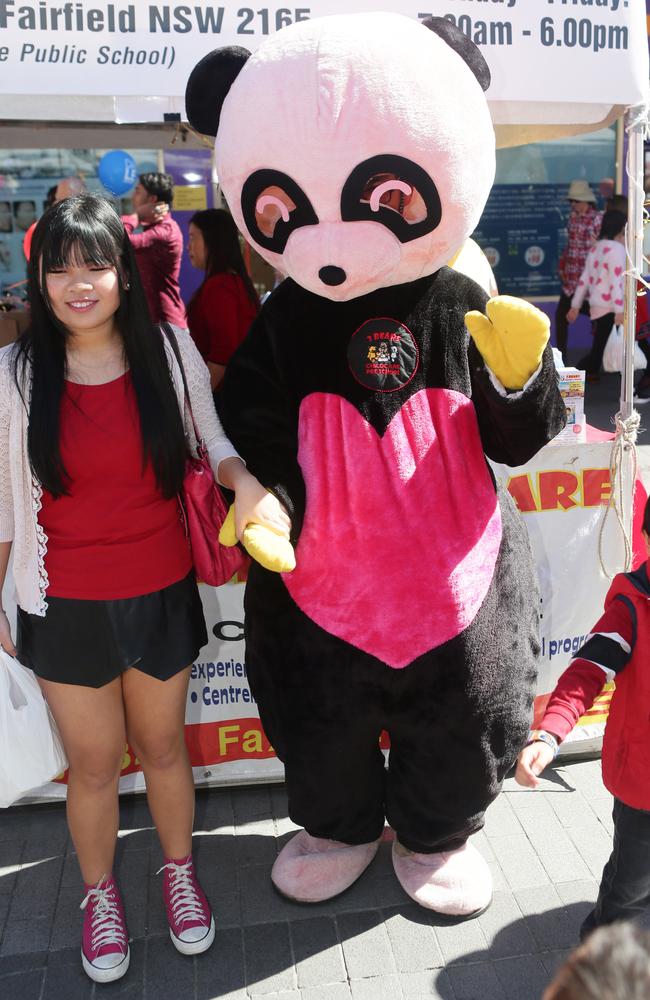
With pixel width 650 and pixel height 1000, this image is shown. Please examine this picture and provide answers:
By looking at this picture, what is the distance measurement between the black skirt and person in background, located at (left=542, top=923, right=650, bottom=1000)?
1.53 m

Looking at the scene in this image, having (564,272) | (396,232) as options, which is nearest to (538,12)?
(396,232)

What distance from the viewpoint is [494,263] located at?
36.5 feet

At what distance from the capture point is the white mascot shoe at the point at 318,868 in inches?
104

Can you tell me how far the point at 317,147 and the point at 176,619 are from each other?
44.2 inches

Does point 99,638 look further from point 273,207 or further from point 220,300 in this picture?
point 220,300

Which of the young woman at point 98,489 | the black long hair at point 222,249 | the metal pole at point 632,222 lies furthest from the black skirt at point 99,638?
the black long hair at point 222,249

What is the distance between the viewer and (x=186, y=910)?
2482 millimetres

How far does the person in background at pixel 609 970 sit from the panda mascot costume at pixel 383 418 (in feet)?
4.45

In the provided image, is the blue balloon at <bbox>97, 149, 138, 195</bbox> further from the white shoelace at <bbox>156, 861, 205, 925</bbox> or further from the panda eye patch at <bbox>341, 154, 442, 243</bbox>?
the white shoelace at <bbox>156, 861, 205, 925</bbox>

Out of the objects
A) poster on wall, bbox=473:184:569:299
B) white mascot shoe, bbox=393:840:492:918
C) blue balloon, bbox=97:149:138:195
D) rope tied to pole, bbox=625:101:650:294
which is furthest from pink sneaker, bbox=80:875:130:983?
poster on wall, bbox=473:184:569:299

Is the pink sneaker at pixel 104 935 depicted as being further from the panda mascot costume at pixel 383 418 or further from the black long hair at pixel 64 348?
the black long hair at pixel 64 348

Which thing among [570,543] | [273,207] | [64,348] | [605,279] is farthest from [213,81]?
[605,279]

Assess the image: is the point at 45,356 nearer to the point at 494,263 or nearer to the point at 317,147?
the point at 317,147

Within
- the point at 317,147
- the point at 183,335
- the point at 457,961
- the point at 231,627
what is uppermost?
the point at 317,147
